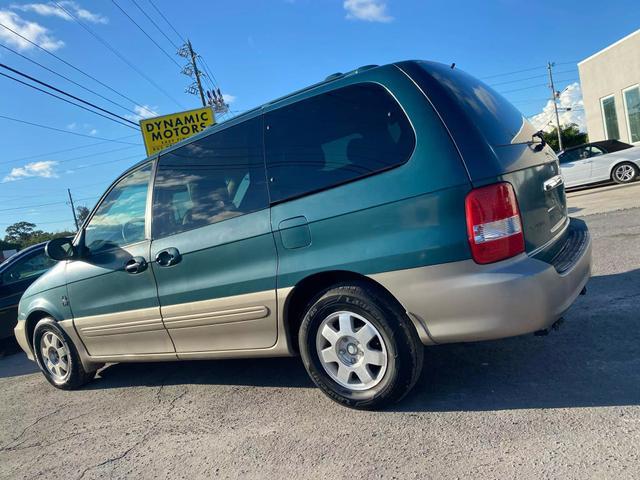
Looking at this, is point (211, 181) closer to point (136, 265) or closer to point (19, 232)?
point (136, 265)

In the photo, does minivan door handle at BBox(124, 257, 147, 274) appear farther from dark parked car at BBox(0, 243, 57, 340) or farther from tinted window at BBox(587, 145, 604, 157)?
tinted window at BBox(587, 145, 604, 157)

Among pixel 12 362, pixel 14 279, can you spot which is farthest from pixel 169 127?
pixel 12 362

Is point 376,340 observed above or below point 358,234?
below

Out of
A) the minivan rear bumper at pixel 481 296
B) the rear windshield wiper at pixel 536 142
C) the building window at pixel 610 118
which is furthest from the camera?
the building window at pixel 610 118

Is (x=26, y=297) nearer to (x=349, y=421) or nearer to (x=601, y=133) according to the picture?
(x=349, y=421)

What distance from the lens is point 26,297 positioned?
5.12 meters

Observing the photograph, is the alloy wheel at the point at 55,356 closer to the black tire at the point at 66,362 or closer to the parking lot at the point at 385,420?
A: the black tire at the point at 66,362

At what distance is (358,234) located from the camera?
113 inches

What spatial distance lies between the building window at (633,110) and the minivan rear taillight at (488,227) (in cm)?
2014

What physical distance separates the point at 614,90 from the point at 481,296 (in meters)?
21.5

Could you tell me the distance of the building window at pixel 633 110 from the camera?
18891 millimetres

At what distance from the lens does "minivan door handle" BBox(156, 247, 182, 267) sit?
3.68 metres

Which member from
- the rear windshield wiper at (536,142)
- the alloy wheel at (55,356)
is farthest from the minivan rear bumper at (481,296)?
the alloy wheel at (55,356)

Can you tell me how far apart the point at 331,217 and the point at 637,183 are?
43.5ft
